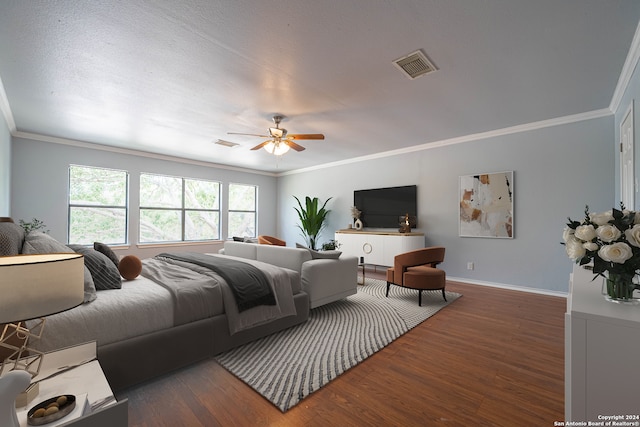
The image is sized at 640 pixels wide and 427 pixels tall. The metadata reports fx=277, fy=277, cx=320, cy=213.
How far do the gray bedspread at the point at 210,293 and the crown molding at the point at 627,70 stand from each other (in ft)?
11.0

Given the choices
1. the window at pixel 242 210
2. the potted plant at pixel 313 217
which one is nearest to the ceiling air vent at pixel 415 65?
the potted plant at pixel 313 217

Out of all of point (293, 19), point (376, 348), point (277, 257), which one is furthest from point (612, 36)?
point (277, 257)

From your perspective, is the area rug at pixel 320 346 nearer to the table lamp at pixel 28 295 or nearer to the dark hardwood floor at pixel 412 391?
the dark hardwood floor at pixel 412 391

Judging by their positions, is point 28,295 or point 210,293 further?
point 210,293

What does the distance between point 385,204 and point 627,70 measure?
12.0 feet

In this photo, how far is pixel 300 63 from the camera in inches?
96.4

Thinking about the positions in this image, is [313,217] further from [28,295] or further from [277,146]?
[28,295]

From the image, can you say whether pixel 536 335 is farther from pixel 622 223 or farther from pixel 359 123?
pixel 359 123

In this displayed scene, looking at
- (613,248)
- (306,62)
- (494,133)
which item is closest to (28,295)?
(613,248)

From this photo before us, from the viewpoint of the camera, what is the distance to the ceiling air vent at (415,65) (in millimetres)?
2330

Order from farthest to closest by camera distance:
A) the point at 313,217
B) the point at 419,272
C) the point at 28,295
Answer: the point at 313,217 < the point at 419,272 < the point at 28,295

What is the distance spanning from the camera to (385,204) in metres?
5.65

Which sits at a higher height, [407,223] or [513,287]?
[407,223]

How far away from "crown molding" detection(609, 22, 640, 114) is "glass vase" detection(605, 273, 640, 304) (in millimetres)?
2030
